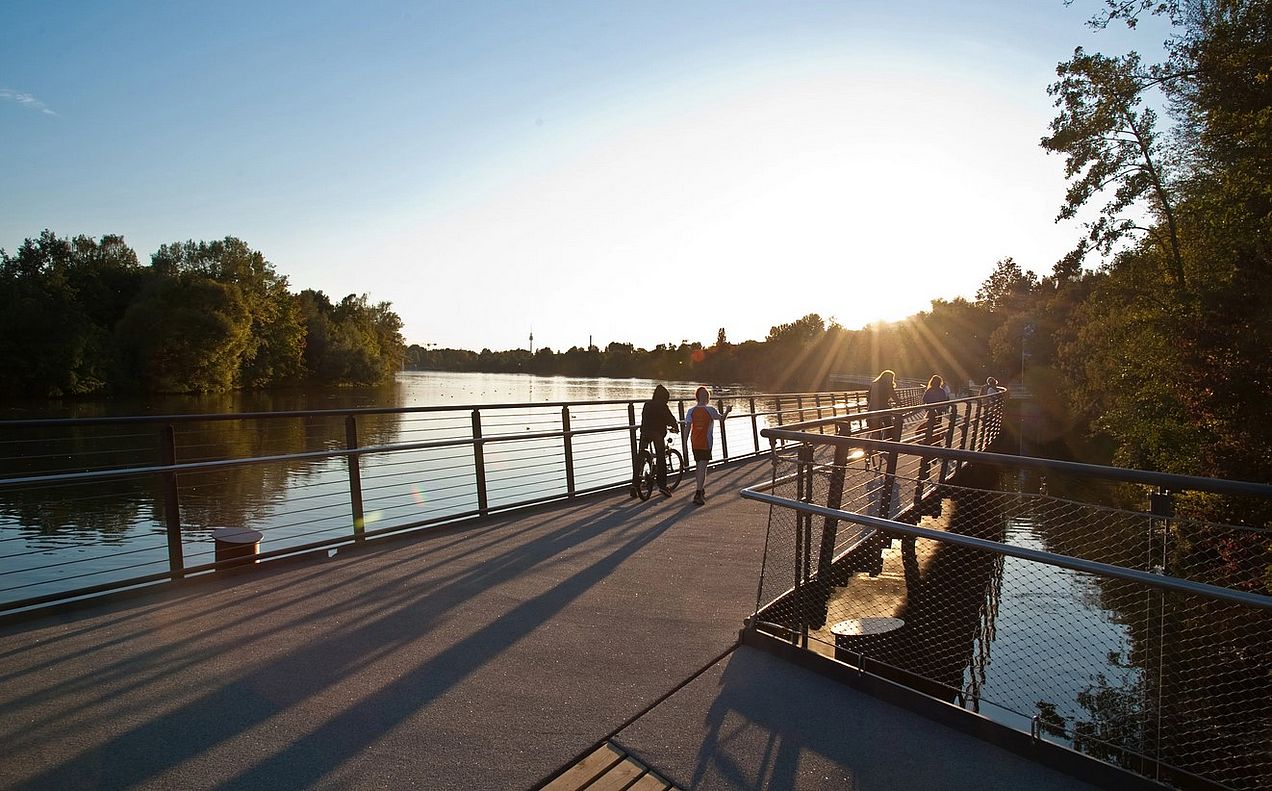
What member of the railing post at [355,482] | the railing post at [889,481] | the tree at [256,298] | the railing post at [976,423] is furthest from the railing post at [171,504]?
the tree at [256,298]

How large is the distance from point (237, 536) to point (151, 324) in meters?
65.8

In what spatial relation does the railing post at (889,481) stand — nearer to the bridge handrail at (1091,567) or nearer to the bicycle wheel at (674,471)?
the bridge handrail at (1091,567)

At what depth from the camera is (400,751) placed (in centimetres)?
316

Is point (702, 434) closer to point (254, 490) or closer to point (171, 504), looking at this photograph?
point (171, 504)

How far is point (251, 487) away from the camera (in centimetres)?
2422

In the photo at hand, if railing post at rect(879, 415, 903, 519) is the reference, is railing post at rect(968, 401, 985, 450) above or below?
below

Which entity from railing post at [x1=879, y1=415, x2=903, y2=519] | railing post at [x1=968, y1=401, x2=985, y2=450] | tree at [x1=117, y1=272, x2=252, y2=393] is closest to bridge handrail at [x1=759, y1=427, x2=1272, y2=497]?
railing post at [x1=879, y1=415, x2=903, y2=519]

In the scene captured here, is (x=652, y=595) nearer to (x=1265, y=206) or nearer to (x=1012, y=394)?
(x=1265, y=206)

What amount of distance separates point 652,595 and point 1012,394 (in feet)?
256

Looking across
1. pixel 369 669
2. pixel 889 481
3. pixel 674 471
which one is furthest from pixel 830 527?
pixel 674 471

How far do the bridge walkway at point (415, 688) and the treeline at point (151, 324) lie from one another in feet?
194

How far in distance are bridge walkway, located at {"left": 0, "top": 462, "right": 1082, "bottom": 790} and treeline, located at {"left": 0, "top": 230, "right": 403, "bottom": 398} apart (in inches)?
2325

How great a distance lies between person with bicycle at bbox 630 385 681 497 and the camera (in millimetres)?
10367

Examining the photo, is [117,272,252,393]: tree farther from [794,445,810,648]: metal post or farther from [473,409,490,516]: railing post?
[794,445,810,648]: metal post
